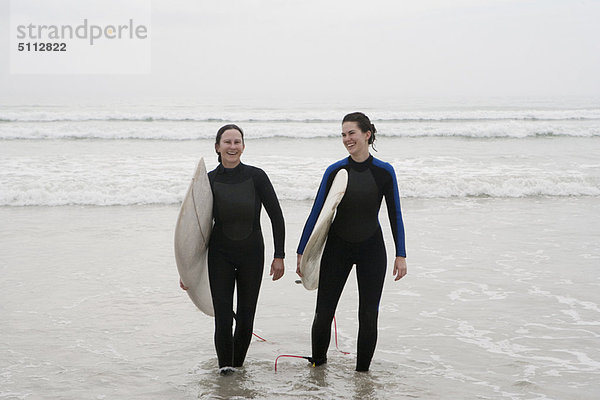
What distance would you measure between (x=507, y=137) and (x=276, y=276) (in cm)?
2094

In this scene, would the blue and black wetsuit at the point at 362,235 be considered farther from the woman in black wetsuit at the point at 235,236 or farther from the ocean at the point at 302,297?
the ocean at the point at 302,297

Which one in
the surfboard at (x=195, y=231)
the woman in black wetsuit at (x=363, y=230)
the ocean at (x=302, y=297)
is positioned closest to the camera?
the surfboard at (x=195, y=231)

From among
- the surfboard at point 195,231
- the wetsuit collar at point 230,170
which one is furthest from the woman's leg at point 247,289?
the wetsuit collar at point 230,170

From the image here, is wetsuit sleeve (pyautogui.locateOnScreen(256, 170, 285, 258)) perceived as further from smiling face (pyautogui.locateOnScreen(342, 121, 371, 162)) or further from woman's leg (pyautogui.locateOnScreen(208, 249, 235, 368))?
smiling face (pyautogui.locateOnScreen(342, 121, 371, 162))

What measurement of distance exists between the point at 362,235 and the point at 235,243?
2.79ft

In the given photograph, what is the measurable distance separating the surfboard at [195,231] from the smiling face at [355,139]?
0.96 m

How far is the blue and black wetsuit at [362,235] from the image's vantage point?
160 inches

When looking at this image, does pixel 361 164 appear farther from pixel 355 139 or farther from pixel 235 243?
pixel 235 243

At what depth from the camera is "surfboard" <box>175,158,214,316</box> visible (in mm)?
3949

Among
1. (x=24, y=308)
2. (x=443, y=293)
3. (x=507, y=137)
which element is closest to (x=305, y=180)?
(x=443, y=293)

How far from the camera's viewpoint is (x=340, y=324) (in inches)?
214

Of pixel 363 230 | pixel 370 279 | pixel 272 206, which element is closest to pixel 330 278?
pixel 370 279

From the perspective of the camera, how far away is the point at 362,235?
4082 millimetres

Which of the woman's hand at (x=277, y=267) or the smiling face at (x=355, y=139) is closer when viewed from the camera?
the smiling face at (x=355, y=139)
